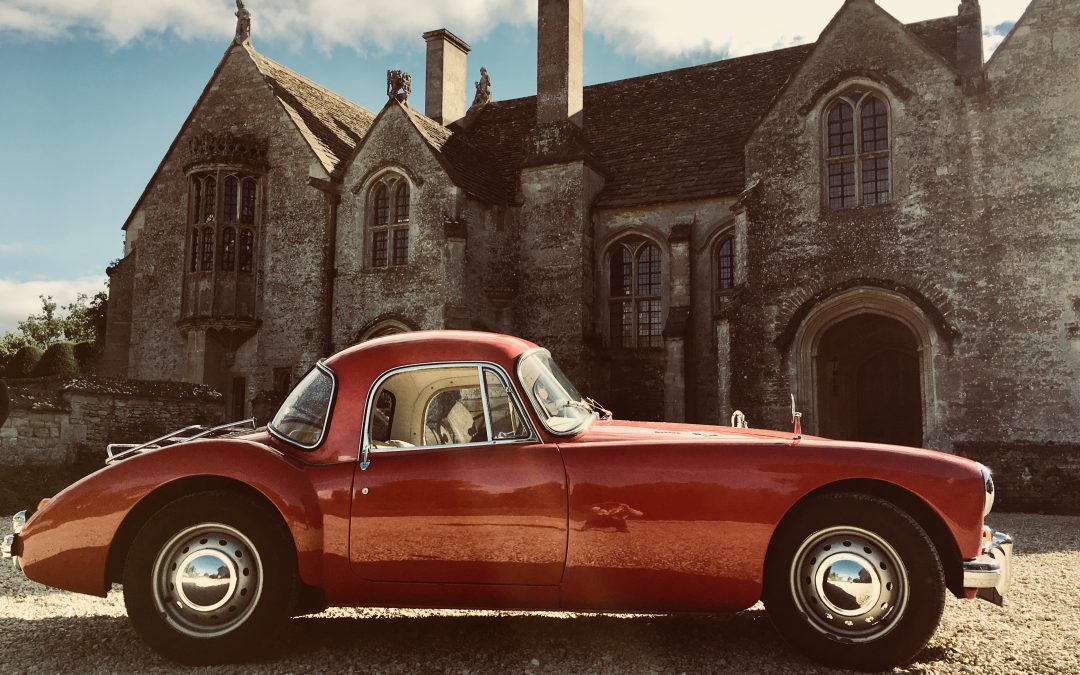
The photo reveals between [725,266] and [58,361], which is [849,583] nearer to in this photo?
[725,266]

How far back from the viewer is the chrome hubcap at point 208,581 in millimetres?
3830

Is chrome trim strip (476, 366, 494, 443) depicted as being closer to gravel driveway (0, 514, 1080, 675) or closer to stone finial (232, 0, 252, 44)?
gravel driveway (0, 514, 1080, 675)

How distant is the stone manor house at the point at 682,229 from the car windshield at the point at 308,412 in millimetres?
10259

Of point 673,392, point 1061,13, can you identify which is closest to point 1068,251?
point 1061,13

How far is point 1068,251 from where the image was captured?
12.5 metres

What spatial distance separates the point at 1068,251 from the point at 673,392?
705 centimetres

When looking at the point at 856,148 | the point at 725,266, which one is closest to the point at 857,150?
the point at 856,148

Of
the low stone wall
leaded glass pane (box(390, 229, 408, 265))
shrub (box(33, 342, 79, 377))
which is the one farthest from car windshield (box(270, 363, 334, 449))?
shrub (box(33, 342, 79, 377))

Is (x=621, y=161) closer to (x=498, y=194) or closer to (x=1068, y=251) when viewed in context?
(x=498, y=194)

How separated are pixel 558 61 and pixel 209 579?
15457mm

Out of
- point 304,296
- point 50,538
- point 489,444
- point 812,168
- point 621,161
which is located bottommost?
point 50,538

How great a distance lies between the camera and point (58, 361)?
31.3 metres

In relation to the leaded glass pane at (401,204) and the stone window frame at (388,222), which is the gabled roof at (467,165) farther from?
the leaded glass pane at (401,204)

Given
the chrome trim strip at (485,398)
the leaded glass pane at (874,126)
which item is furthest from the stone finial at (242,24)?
the chrome trim strip at (485,398)
